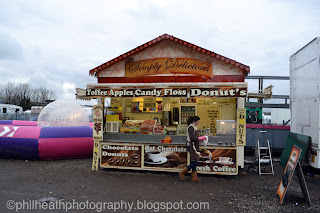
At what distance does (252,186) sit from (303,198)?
1.35 m

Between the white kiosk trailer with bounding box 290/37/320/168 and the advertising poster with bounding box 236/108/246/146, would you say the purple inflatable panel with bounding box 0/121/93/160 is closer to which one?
the advertising poster with bounding box 236/108/246/146

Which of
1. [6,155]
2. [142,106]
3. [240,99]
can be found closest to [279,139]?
[240,99]

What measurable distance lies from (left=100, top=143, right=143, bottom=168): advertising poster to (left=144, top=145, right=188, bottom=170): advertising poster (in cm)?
31

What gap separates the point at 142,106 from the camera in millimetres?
11375

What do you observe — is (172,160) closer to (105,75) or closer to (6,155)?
(105,75)

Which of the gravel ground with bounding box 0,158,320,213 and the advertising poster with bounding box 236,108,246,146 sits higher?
the advertising poster with bounding box 236,108,246,146

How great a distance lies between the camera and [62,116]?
38.9 ft

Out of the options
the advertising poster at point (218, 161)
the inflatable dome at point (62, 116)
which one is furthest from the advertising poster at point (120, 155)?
the inflatable dome at point (62, 116)

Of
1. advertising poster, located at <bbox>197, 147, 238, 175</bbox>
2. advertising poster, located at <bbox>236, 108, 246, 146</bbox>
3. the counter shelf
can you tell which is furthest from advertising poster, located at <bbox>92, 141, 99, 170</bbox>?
advertising poster, located at <bbox>236, 108, 246, 146</bbox>

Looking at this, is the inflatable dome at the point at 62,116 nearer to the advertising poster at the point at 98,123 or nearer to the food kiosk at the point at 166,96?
the food kiosk at the point at 166,96

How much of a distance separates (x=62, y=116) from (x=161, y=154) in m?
6.09

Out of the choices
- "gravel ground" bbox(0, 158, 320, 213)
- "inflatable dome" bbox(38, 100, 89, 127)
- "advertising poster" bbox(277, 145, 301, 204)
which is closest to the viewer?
"gravel ground" bbox(0, 158, 320, 213)

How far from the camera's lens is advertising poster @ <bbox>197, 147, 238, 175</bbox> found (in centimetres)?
780

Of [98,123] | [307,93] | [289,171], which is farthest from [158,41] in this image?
[289,171]
